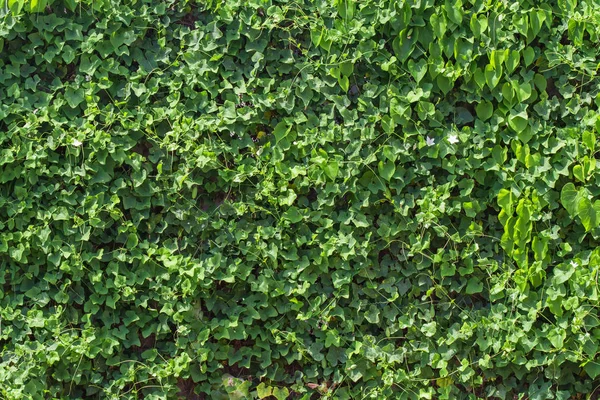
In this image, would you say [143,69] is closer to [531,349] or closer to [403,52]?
[403,52]

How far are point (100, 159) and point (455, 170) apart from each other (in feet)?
4.90

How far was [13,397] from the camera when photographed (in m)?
3.39

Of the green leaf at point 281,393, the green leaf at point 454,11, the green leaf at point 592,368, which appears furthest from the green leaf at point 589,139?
the green leaf at point 281,393

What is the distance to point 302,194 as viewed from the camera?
3.49m

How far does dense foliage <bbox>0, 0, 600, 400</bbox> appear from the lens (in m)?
3.37

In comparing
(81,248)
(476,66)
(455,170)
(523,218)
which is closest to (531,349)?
(523,218)

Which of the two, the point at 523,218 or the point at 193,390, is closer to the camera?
the point at 523,218

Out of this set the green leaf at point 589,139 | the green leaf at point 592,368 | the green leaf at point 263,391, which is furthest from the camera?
the green leaf at point 263,391

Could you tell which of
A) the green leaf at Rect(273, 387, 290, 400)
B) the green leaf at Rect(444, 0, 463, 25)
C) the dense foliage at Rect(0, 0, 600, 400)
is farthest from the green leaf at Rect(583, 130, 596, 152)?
the green leaf at Rect(273, 387, 290, 400)

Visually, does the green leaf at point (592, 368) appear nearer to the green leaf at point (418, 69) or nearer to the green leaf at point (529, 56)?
the green leaf at point (529, 56)

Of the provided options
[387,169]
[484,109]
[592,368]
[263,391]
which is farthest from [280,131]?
[592,368]

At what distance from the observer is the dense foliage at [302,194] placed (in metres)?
3.37

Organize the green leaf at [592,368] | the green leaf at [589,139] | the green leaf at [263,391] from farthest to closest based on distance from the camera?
the green leaf at [263,391], the green leaf at [592,368], the green leaf at [589,139]

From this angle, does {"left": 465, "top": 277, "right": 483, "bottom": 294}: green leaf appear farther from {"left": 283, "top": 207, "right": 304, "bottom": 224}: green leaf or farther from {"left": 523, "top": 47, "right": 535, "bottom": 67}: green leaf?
{"left": 523, "top": 47, "right": 535, "bottom": 67}: green leaf
